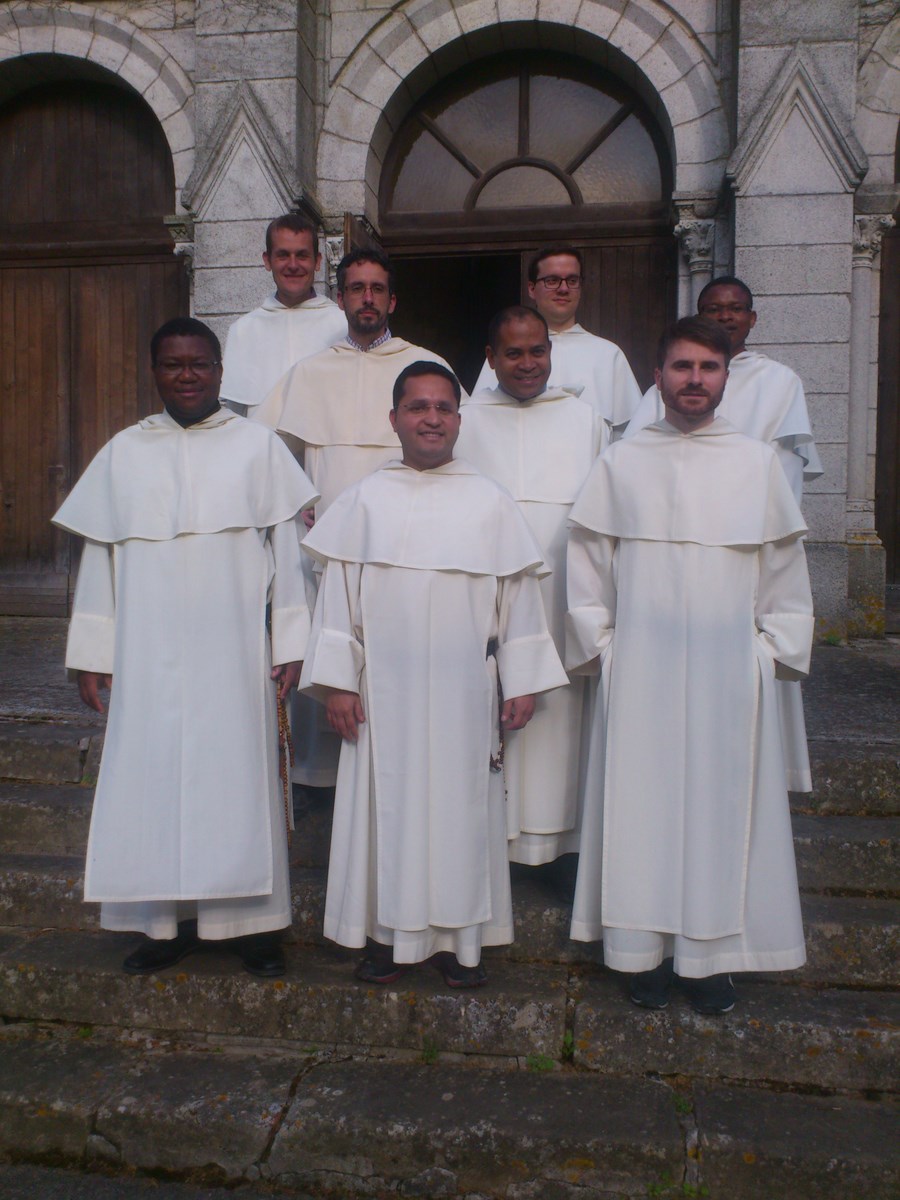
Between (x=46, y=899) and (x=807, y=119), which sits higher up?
(x=807, y=119)

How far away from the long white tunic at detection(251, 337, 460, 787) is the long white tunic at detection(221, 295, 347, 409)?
432mm

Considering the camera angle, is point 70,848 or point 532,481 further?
point 70,848

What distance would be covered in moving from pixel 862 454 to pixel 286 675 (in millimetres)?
5095

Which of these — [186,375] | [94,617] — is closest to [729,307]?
[186,375]

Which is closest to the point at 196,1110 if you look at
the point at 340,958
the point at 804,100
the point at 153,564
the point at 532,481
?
the point at 340,958

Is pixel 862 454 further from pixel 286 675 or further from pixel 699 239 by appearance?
Answer: pixel 286 675

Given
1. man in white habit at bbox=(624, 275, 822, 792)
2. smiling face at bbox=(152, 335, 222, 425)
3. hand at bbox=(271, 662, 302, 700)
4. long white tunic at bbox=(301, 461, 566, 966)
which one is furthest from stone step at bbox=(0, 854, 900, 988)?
smiling face at bbox=(152, 335, 222, 425)

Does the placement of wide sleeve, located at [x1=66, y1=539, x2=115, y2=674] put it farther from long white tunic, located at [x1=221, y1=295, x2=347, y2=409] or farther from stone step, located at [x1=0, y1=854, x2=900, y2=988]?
long white tunic, located at [x1=221, y1=295, x2=347, y2=409]

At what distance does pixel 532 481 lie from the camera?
12.3ft

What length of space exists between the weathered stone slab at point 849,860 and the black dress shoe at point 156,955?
2.10 metres

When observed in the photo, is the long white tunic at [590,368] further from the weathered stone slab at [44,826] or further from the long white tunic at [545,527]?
the weathered stone slab at [44,826]

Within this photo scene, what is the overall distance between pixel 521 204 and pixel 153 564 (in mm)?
A: 5295

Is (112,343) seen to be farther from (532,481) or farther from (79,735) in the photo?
(532,481)

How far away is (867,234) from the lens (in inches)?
270
